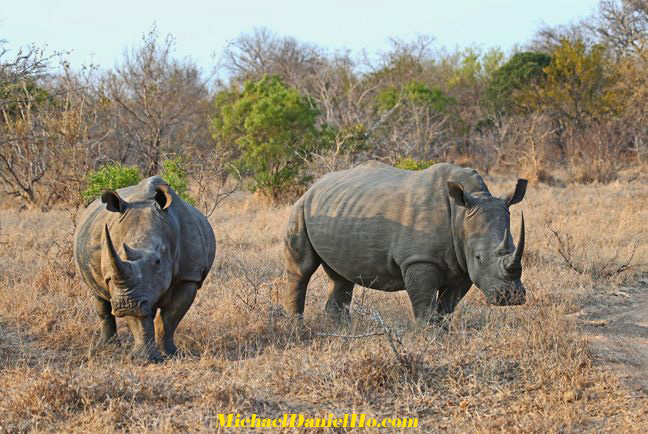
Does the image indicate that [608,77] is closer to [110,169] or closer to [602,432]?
[110,169]

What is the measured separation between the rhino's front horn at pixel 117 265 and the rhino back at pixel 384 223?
1.98 metres

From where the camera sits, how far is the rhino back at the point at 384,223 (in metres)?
6.14

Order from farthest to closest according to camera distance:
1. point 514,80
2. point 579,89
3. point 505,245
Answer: point 514,80, point 579,89, point 505,245

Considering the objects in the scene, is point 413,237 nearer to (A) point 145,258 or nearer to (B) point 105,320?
(A) point 145,258

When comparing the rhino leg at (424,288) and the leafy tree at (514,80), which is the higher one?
the leafy tree at (514,80)

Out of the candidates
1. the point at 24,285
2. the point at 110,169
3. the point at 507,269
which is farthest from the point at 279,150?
the point at 507,269

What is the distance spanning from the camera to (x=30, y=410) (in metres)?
4.48

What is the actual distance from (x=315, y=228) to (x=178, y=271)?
A: 138 centimetres

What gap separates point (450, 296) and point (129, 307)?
2.51 meters

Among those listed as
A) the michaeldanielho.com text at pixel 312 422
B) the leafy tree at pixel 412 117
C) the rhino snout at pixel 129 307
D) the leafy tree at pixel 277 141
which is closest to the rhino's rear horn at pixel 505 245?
the michaeldanielho.com text at pixel 312 422

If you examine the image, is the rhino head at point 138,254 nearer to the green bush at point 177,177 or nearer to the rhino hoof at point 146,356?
the rhino hoof at point 146,356

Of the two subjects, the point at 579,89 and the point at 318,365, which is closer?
the point at 318,365

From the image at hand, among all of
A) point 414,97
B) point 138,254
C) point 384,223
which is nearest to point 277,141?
point 414,97

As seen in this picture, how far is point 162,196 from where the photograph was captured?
5965 mm
